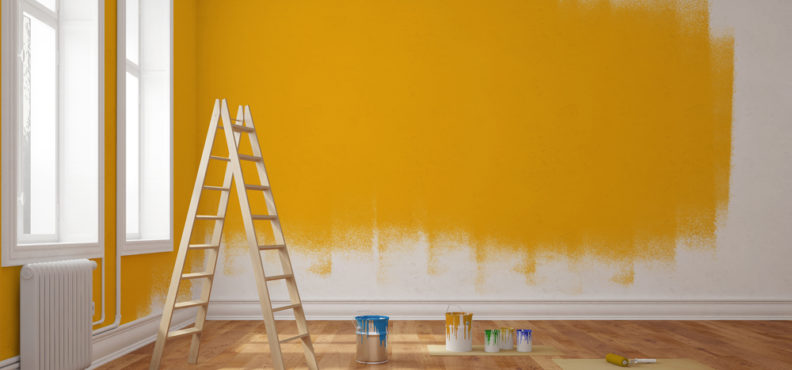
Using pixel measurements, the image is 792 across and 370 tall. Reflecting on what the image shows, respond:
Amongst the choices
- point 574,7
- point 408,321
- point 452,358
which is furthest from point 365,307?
point 574,7

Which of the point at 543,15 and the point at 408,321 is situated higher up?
the point at 543,15

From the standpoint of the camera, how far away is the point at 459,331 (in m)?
4.07

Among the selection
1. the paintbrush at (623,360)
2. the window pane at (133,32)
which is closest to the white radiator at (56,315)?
the window pane at (133,32)

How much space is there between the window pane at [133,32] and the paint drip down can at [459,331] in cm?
287

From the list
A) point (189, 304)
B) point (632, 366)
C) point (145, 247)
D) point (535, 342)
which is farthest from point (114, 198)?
point (632, 366)

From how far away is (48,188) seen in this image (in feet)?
11.9

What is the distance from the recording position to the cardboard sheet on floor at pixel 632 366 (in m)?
3.67

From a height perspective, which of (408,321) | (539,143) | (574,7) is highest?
(574,7)

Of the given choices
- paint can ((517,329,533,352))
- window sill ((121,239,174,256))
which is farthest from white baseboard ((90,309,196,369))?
paint can ((517,329,533,352))

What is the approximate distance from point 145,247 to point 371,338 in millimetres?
1744

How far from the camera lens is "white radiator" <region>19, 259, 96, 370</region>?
3.08m

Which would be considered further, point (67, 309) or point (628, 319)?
point (628, 319)

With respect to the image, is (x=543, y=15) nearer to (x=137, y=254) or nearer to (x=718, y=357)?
(x=718, y=357)

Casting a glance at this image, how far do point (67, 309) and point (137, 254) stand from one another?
1.11 meters
